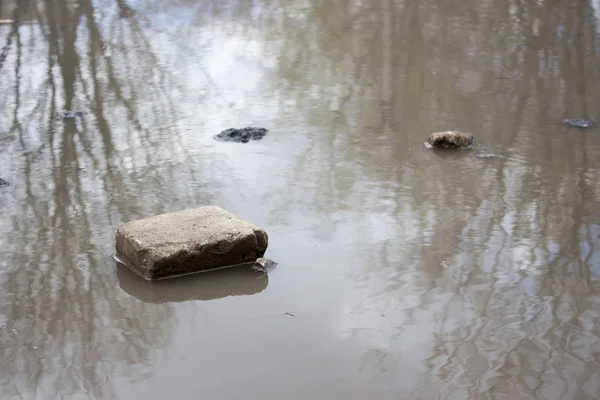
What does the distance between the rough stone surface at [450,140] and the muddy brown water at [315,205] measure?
17 centimetres

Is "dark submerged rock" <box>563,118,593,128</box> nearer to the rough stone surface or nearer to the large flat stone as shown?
the rough stone surface

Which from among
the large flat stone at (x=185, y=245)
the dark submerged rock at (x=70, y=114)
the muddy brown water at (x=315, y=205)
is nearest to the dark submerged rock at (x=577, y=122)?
the muddy brown water at (x=315, y=205)

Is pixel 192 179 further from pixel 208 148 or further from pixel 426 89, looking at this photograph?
pixel 426 89

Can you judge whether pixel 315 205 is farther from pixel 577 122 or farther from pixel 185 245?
pixel 577 122

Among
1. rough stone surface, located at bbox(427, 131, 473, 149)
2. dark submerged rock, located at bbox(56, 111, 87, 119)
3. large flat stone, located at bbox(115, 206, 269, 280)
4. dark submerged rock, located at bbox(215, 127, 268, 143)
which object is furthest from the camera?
dark submerged rock, located at bbox(56, 111, 87, 119)

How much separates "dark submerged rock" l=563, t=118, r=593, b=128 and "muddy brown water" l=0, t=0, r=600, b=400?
0.08 m

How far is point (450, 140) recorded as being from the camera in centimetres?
572

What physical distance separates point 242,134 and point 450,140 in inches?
58.0

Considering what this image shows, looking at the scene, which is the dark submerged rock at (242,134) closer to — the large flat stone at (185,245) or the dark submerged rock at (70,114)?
the dark submerged rock at (70,114)

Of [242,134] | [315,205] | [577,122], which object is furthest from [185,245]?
[577,122]

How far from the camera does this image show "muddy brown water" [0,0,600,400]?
3387 millimetres

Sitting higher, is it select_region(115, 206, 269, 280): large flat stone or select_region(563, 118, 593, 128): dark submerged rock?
select_region(563, 118, 593, 128): dark submerged rock

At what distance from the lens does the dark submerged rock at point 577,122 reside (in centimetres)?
617

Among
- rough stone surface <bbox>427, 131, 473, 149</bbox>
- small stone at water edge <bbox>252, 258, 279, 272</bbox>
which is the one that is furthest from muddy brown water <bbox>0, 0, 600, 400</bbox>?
rough stone surface <bbox>427, 131, 473, 149</bbox>
